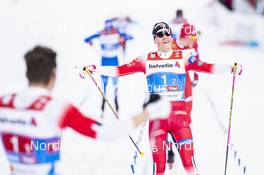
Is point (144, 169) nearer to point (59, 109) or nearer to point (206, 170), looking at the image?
point (206, 170)

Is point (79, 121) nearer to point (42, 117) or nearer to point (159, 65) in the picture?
point (42, 117)

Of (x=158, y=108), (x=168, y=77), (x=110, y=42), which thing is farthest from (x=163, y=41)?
(x=110, y=42)

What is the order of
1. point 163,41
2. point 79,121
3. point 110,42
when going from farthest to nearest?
point 110,42, point 163,41, point 79,121

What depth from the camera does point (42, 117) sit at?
2732 millimetres

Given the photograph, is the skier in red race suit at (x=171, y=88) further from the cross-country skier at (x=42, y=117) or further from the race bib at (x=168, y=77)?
the cross-country skier at (x=42, y=117)

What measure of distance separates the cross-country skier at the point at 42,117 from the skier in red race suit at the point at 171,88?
60.0 inches

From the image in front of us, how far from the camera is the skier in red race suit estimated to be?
4273 mm

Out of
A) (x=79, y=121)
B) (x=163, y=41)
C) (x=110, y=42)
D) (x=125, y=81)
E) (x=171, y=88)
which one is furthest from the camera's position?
(x=125, y=81)

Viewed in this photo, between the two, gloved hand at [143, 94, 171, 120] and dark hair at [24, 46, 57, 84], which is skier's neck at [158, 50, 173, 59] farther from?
dark hair at [24, 46, 57, 84]

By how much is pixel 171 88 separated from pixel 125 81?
6206 millimetres

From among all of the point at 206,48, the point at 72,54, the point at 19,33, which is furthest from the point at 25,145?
the point at 19,33

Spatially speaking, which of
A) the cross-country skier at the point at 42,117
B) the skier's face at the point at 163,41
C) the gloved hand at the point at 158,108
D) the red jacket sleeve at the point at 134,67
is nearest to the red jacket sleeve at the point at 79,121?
the cross-country skier at the point at 42,117

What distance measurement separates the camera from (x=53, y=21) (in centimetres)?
1798
